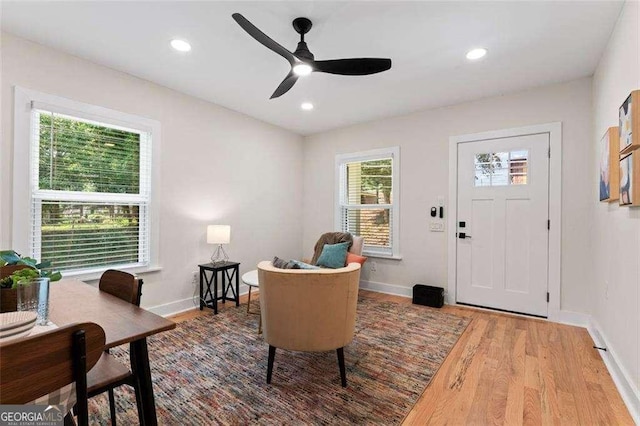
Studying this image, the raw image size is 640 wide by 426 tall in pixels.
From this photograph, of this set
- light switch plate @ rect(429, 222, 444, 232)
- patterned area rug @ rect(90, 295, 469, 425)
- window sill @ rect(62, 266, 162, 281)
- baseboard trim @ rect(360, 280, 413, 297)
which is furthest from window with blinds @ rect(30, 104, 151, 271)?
light switch plate @ rect(429, 222, 444, 232)

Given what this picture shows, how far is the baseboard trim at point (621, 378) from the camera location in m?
1.79

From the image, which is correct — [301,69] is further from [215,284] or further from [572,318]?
[572,318]

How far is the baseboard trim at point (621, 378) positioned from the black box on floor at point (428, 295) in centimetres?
147

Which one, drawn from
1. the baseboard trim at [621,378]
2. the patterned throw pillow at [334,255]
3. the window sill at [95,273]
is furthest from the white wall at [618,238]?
the window sill at [95,273]

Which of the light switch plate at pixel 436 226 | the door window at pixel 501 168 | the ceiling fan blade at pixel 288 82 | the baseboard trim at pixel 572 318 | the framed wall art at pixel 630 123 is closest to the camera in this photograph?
the framed wall art at pixel 630 123

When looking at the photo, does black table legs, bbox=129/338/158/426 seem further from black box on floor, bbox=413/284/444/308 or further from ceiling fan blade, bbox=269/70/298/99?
black box on floor, bbox=413/284/444/308

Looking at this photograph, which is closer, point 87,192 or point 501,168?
point 87,192

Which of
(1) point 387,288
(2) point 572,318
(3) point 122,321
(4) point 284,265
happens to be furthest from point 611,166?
(3) point 122,321

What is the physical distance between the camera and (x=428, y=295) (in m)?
3.91

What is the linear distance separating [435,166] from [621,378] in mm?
2744

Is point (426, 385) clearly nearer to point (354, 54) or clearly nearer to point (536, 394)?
point (536, 394)

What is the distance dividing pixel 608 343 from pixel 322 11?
3352mm

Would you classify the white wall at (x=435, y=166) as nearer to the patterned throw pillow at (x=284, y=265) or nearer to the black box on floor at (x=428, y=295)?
the black box on floor at (x=428, y=295)

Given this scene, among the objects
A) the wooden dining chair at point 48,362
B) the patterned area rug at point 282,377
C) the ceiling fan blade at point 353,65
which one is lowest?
the patterned area rug at point 282,377
